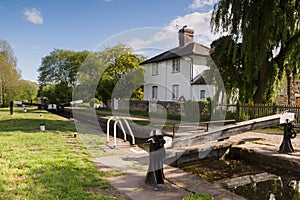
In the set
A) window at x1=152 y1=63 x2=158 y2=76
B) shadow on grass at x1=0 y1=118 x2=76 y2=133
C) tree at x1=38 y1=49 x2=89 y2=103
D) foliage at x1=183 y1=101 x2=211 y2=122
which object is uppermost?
tree at x1=38 y1=49 x2=89 y2=103

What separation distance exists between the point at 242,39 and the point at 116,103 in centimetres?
1443

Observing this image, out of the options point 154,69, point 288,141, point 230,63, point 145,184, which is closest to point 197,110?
point 230,63

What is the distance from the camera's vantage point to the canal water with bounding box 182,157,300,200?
4.41 metres

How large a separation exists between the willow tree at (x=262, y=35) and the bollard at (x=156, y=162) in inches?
380

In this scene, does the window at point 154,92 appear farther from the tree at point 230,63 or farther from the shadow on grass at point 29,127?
the shadow on grass at point 29,127

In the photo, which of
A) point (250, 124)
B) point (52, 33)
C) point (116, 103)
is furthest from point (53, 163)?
point (116, 103)

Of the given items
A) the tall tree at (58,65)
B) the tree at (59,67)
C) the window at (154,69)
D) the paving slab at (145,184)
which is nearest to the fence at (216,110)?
the window at (154,69)

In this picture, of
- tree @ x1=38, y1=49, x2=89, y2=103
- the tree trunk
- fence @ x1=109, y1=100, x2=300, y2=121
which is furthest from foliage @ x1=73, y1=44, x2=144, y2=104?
tree @ x1=38, y1=49, x2=89, y2=103

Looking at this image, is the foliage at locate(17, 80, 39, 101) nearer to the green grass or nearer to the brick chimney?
the brick chimney

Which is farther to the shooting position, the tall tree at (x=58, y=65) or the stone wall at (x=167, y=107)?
the tall tree at (x=58, y=65)

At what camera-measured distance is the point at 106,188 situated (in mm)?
3621

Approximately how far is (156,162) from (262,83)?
442 inches

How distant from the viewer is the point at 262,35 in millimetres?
11789

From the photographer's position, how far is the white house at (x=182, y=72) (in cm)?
2133
